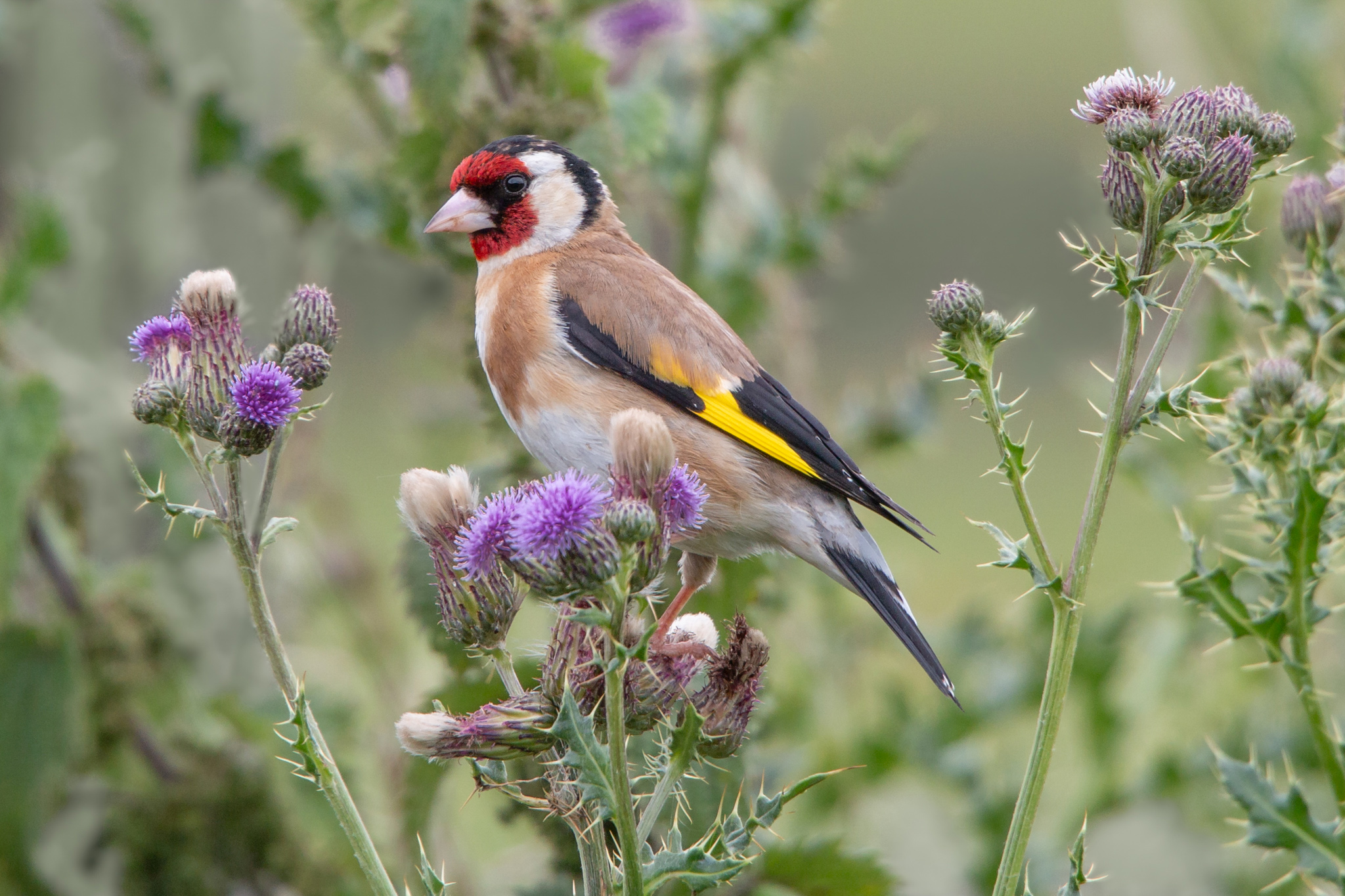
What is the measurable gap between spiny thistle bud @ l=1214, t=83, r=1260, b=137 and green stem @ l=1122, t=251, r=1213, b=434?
187mm

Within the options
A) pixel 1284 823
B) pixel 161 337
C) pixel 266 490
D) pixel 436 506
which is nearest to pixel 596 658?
pixel 436 506

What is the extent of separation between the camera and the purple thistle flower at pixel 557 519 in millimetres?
1489

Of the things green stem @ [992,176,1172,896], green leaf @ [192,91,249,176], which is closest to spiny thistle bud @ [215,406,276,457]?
green stem @ [992,176,1172,896]

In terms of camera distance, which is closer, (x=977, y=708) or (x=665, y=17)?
(x=977, y=708)

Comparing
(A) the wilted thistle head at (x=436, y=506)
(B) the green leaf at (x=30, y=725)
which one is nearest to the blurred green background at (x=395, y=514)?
(B) the green leaf at (x=30, y=725)

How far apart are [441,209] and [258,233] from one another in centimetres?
165

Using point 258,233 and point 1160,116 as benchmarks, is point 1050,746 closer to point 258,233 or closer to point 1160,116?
point 1160,116

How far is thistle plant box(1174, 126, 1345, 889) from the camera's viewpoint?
1.59m

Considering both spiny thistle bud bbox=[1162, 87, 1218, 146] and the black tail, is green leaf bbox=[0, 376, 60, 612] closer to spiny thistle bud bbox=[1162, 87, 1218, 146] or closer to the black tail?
the black tail

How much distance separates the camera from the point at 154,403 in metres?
1.62

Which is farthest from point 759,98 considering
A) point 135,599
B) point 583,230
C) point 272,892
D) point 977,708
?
point 272,892

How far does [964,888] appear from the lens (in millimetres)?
3385

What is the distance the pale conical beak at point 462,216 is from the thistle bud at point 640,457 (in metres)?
1.25

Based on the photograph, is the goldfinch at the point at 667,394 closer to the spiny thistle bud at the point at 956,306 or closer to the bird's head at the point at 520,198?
the bird's head at the point at 520,198
